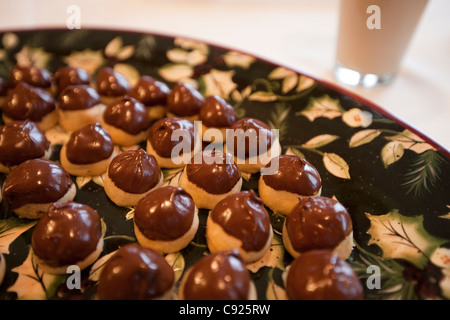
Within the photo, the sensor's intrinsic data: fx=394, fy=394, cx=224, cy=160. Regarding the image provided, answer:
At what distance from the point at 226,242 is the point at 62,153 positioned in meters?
0.83

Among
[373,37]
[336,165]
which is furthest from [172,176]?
[373,37]

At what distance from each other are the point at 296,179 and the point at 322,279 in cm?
42

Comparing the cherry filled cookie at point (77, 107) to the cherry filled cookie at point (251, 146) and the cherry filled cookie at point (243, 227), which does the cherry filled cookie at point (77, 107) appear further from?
the cherry filled cookie at point (243, 227)

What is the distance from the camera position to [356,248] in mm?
1332

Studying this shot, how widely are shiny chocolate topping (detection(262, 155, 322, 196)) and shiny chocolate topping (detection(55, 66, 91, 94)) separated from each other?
1.11 meters

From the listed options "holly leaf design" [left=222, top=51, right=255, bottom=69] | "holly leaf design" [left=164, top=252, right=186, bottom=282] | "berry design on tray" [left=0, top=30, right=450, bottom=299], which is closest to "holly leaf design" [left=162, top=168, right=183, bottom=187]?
"berry design on tray" [left=0, top=30, right=450, bottom=299]

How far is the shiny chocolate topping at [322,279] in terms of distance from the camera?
3.55 feet

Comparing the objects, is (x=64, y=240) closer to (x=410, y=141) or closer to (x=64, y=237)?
(x=64, y=237)

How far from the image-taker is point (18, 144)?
5.13ft

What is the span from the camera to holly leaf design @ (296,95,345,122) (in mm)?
1767

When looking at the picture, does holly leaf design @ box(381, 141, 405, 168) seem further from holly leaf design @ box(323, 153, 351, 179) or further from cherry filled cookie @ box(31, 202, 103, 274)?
cherry filled cookie @ box(31, 202, 103, 274)

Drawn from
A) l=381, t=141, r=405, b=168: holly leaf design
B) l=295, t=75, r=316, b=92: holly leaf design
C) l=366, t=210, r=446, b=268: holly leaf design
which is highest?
l=295, t=75, r=316, b=92: holly leaf design

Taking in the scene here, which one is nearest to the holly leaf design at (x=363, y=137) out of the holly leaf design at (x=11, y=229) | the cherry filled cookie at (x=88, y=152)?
the cherry filled cookie at (x=88, y=152)

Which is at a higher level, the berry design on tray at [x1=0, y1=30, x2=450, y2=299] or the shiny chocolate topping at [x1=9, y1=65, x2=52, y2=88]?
the shiny chocolate topping at [x1=9, y1=65, x2=52, y2=88]
